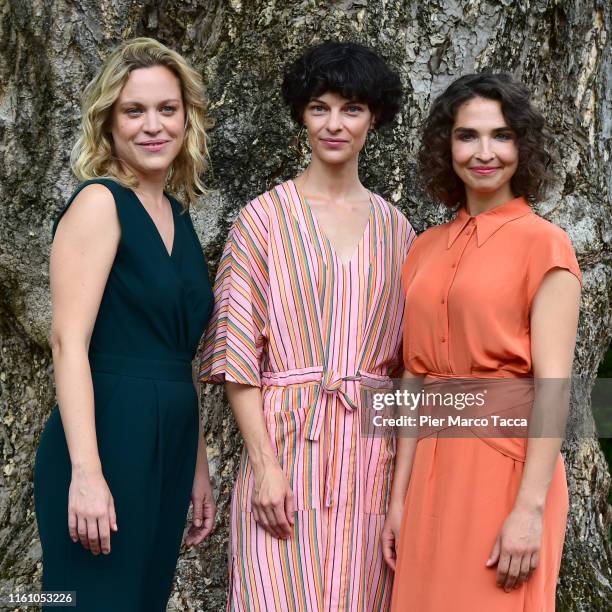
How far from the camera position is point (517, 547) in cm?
243

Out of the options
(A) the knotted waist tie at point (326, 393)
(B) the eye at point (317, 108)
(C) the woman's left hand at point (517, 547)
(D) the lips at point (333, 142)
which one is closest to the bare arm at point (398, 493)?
(A) the knotted waist tie at point (326, 393)

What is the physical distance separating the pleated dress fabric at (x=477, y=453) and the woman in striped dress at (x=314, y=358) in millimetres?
199

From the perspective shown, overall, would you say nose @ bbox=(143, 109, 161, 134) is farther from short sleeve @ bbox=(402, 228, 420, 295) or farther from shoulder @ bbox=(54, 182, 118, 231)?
short sleeve @ bbox=(402, 228, 420, 295)

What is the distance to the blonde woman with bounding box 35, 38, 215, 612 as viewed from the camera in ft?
8.41

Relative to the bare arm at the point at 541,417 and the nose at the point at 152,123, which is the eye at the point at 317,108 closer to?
the nose at the point at 152,123

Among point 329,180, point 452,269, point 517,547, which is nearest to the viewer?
point 517,547

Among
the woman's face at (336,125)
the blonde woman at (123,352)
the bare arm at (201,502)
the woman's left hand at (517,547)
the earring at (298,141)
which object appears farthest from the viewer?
the earring at (298,141)

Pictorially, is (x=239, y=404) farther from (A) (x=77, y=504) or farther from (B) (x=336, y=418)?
(A) (x=77, y=504)

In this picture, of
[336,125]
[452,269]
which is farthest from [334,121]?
[452,269]

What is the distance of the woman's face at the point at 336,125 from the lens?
9.47ft

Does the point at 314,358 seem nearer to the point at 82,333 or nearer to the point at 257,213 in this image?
the point at 257,213

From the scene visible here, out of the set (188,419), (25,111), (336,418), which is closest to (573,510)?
(336,418)

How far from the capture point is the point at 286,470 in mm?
2793

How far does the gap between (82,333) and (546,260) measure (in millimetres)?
1165
